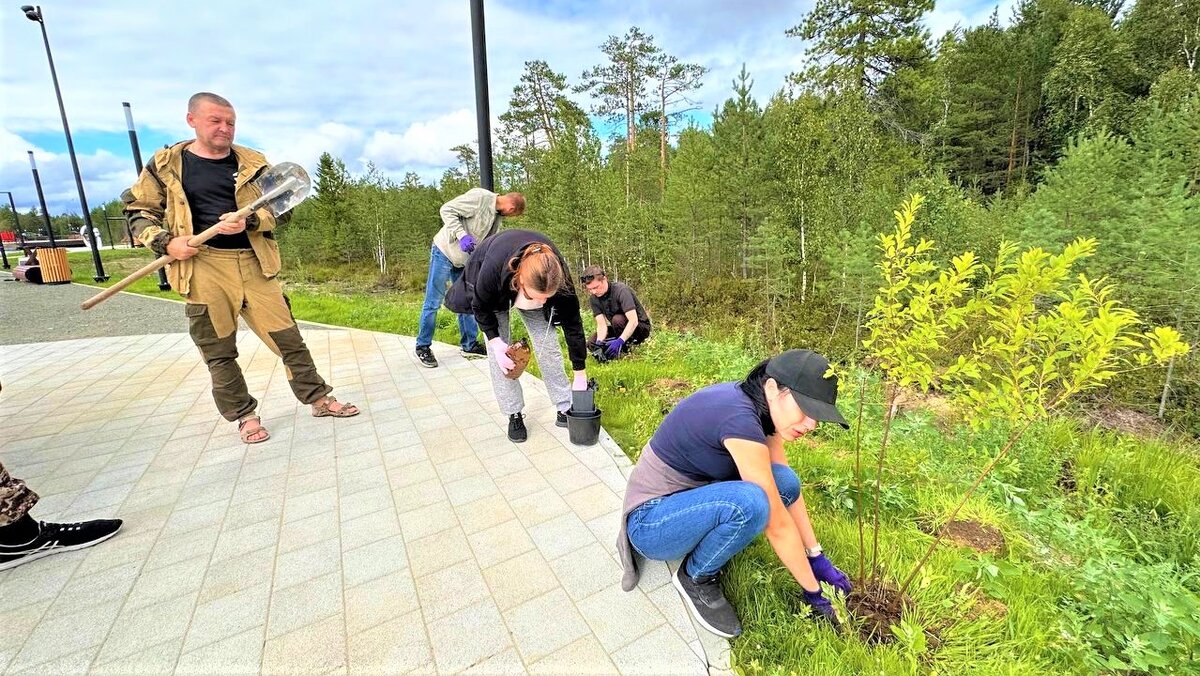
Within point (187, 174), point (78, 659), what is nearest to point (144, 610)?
point (78, 659)

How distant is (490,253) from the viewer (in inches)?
107

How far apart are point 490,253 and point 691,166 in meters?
9.53

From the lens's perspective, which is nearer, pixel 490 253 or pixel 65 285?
pixel 490 253

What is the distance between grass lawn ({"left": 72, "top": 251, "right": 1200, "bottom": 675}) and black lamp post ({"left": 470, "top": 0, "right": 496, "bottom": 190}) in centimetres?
230

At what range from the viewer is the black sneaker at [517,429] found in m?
3.11

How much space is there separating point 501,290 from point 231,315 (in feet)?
5.79

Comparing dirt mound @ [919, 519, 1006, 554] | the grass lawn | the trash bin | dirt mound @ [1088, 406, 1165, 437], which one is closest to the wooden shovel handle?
the grass lawn

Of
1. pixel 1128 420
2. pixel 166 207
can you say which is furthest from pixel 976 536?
pixel 1128 420

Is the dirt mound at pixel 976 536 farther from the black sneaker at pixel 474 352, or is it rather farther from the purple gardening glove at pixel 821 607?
the black sneaker at pixel 474 352

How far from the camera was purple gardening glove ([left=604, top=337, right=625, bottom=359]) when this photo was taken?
479 centimetres

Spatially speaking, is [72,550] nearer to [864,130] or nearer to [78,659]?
[78,659]

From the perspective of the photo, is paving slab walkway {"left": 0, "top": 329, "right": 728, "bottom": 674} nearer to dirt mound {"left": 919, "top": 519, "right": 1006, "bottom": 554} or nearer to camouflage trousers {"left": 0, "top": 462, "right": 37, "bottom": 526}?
camouflage trousers {"left": 0, "top": 462, "right": 37, "bottom": 526}

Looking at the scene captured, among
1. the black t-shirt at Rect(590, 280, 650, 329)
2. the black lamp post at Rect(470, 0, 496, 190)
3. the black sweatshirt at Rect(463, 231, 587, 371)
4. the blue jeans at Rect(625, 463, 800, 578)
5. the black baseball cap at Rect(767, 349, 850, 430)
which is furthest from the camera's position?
the black t-shirt at Rect(590, 280, 650, 329)

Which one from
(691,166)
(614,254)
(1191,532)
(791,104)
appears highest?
(791,104)
